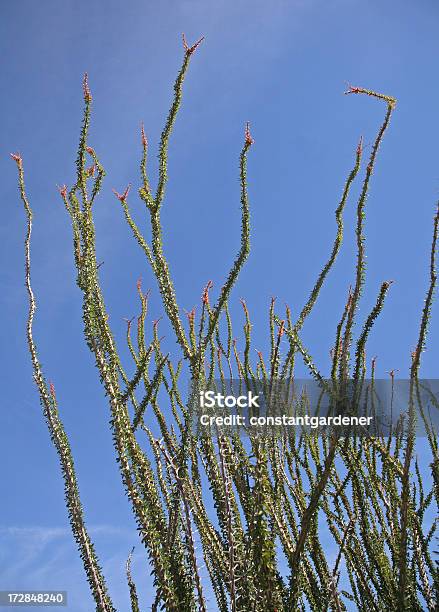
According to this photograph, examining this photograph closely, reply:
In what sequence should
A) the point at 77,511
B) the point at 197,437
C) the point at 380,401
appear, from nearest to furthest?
the point at 77,511 < the point at 197,437 < the point at 380,401

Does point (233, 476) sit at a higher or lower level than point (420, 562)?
higher

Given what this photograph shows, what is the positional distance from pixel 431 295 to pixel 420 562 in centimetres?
137

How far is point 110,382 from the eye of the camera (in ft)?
7.08

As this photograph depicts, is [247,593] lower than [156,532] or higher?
lower

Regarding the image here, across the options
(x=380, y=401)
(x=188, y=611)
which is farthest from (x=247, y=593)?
(x=380, y=401)

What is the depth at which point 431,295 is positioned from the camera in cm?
206

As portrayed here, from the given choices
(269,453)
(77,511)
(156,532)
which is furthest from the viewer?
(269,453)

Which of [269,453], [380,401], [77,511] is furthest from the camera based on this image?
[380,401]

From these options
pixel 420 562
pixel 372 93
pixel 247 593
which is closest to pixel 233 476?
pixel 247 593

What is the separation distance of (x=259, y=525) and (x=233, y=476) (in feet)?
2.09

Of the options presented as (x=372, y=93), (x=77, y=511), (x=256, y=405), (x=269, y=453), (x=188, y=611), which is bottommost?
(x=188, y=611)

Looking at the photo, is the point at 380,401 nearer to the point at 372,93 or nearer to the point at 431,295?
A: the point at 431,295

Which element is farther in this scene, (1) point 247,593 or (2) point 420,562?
(2) point 420,562

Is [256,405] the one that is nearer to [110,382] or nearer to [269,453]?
[269,453]
